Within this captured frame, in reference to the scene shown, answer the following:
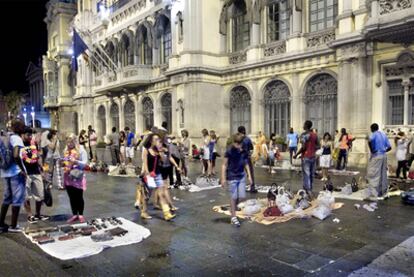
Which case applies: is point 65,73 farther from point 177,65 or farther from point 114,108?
point 177,65

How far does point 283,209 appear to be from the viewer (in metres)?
7.11

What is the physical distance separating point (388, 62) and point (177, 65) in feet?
41.1

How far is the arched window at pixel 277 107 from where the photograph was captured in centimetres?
1917

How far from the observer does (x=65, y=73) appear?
138 feet

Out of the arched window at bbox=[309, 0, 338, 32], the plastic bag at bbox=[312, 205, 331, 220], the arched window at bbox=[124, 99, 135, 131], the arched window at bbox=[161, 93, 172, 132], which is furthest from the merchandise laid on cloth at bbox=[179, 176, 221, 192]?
the arched window at bbox=[124, 99, 135, 131]

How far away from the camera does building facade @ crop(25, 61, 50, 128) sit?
189 ft

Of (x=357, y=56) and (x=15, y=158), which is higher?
(x=357, y=56)

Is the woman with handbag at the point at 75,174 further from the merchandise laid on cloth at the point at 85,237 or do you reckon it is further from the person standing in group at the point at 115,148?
the person standing in group at the point at 115,148

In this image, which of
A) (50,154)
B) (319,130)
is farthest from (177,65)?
(50,154)

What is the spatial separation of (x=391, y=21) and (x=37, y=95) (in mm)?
58554

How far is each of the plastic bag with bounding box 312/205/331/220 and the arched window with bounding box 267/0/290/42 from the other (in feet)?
45.7

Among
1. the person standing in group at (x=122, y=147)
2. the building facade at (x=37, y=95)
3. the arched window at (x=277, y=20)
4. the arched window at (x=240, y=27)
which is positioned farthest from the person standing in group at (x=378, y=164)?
the building facade at (x=37, y=95)

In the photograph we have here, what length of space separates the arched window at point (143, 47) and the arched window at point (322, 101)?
1428 cm

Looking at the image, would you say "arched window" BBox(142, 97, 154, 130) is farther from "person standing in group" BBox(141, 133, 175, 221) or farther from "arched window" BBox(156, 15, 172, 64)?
"person standing in group" BBox(141, 133, 175, 221)
